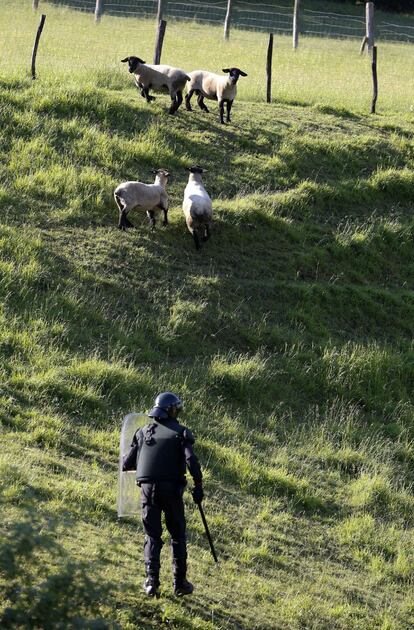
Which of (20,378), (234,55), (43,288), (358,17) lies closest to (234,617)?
(20,378)

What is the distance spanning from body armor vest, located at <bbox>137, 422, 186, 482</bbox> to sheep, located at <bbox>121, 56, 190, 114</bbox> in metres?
14.3

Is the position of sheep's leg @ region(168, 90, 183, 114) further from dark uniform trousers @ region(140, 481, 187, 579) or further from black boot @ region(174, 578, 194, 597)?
black boot @ region(174, 578, 194, 597)

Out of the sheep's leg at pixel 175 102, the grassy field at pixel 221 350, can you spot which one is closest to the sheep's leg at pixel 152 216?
the grassy field at pixel 221 350

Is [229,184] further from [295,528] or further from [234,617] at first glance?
[234,617]

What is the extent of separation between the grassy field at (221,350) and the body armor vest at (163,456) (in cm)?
86

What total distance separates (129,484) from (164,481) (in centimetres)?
103

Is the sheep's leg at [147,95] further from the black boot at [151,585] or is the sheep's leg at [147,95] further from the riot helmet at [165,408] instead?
the black boot at [151,585]

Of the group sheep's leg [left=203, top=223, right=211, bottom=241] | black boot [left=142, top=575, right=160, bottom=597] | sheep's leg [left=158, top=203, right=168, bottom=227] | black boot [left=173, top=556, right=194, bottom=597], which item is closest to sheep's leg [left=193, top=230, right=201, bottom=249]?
sheep's leg [left=203, top=223, right=211, bottom=241]

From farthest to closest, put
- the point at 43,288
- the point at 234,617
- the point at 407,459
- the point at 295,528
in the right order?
1. the point at 43,288
2. the point at 407,459
3. the point at 295,528
4. the point at 234,617

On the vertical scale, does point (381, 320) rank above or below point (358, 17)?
Answer: below

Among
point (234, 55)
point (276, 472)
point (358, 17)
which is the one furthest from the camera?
point (358, 17)

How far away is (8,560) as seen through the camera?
834 cm

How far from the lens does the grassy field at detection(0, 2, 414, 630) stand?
1084 cm

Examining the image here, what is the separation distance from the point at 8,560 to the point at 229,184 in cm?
1377
